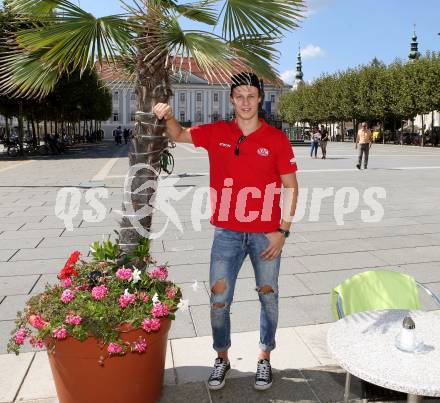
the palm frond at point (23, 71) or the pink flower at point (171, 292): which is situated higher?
the palm frond at point (23, 71)

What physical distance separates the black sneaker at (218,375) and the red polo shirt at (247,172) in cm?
89

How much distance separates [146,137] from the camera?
2.63 m

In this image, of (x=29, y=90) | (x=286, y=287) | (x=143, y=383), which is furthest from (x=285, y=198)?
(x=286, y=287)

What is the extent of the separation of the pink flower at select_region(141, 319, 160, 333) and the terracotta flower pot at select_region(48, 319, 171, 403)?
0.06m

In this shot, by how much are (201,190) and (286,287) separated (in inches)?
280

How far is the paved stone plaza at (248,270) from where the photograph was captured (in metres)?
3.01

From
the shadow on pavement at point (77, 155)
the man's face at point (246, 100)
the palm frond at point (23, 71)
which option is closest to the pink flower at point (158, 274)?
the man's face at point (246, 100)

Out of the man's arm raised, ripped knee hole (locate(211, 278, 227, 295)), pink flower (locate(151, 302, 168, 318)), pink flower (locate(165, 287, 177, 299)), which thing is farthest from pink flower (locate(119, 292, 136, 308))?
the man's arm raised

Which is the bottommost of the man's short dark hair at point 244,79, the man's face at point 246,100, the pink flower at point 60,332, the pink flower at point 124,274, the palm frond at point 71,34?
the pink flower at point 60,332

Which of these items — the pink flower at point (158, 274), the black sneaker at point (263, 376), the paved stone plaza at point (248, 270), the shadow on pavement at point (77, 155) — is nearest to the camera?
the pink flower at point (158, 274)

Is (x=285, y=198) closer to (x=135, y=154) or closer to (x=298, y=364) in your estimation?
(x=135, y=154)

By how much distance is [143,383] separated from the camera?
2568 mm

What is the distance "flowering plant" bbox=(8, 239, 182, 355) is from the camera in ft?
7.66

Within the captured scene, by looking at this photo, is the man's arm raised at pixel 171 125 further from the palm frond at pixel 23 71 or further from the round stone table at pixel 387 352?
the round stone table at pixel 387 352
